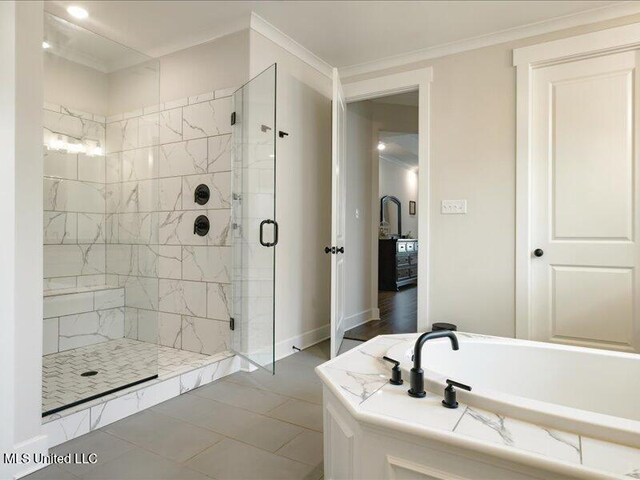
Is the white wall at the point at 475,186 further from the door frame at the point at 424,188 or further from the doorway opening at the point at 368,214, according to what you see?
the doorway opening at the point at 368,214

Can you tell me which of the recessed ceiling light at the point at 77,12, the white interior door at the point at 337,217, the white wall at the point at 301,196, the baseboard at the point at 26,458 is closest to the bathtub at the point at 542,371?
the white interior door at the point at 337,217

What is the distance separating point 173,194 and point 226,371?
1530mm

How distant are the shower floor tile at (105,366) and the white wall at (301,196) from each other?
0.84 m

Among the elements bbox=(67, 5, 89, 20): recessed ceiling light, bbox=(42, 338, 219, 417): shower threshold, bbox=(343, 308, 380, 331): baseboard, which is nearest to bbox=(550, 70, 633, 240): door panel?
bbox=(343, 308, 380, 331): baseboard

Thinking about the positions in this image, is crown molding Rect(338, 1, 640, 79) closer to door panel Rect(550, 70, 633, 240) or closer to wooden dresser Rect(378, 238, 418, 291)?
door panel Rect(550, 70, 633, 240)

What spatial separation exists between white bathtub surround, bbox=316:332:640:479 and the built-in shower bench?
2.59 meters

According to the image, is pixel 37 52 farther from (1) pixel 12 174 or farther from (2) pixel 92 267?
(2) pixel 92 267

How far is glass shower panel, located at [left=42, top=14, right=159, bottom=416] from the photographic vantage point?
122 inches

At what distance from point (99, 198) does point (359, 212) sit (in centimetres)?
256

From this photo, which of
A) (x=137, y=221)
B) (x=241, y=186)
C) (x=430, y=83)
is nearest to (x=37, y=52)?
(x=241, y=186)

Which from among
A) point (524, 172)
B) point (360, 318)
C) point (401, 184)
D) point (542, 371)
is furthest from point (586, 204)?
point (401, 184)

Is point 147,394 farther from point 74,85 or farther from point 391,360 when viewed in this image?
point 74,85

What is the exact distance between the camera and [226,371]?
9.20 ft

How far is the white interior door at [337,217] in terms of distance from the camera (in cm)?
307
